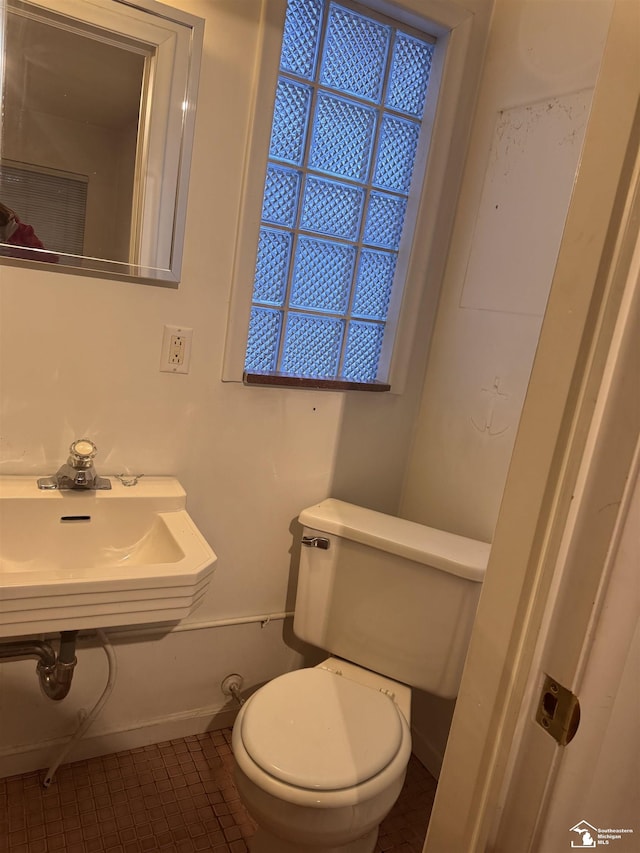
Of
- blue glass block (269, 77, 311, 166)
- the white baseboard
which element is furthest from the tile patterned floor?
blue glass block (269, 77, 311, 166)

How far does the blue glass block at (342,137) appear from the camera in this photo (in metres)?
1.56

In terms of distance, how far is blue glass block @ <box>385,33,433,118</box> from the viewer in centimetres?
161

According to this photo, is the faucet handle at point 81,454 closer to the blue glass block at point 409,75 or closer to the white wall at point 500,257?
the white wall at point 500,257

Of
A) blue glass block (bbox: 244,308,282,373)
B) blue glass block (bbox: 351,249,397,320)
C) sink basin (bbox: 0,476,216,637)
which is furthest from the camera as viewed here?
blue glass block (bbox: 351,249,397,320)

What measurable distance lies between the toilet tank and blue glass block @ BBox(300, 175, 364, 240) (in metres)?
0.77

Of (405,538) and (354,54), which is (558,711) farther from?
(354,54)

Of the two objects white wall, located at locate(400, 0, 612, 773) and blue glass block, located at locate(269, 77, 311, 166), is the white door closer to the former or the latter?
white wall, located at locate(400, 0, 612, 773)

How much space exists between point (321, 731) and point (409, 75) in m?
1.69

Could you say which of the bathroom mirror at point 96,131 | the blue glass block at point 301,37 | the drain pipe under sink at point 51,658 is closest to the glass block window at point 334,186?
the blue glass block at point 301,37

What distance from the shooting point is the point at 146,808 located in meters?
1.54

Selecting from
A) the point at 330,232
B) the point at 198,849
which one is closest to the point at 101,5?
the point at 330,232

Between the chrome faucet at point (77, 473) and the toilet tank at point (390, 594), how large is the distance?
551mm

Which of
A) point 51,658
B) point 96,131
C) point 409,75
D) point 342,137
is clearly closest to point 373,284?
point 342,137

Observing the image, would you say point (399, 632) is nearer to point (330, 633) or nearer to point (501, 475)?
point (330, 633)
